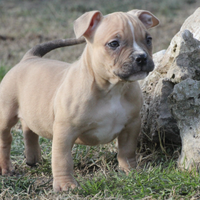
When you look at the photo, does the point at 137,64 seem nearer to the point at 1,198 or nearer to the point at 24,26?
the point at 1,198

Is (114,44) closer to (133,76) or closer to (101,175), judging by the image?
(133,76)

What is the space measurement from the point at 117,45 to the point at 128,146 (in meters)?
1.24

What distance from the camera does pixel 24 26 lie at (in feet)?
37.2

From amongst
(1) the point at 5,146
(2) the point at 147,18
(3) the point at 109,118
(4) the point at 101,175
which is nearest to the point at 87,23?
(2) the point at 147,18

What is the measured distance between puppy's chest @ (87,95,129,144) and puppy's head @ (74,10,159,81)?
300 millimetres

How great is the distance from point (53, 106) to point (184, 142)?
1459 millimetres

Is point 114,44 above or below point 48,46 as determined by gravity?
above

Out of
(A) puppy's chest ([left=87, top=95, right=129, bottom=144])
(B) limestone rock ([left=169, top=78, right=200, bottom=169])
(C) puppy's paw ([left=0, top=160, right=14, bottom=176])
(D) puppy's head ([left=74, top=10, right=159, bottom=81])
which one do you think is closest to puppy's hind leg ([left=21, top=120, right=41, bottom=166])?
(C) puppy's paw ([left=0, top=160, right=14, bottom=176])

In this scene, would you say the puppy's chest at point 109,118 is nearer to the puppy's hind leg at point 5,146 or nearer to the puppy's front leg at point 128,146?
the puppy's front leg at point 128,146

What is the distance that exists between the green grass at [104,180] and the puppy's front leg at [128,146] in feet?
0.45

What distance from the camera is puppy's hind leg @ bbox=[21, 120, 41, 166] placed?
5.04 metres

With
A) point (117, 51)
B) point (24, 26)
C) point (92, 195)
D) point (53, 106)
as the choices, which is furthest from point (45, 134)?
point (24, 26)

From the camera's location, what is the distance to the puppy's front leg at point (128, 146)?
4273mm

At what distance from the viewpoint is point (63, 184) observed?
398cm
